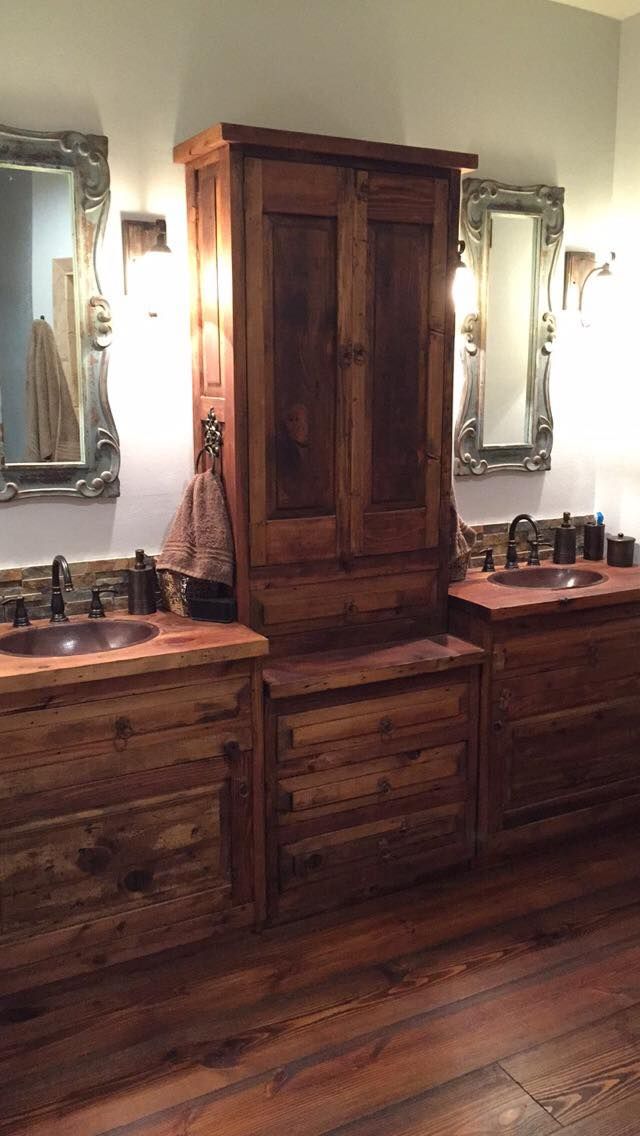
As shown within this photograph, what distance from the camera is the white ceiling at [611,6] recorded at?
334 cm

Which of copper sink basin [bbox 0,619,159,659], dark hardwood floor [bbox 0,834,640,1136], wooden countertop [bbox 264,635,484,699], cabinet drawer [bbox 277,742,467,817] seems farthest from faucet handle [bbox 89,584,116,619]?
dark hardwood floor [bbox 0,834,640,1136]

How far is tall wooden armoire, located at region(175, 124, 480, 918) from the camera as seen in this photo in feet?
8.65

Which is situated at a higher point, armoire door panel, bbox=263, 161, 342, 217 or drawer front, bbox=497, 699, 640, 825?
armoire door panel, bbox=263, 161, 342, 217

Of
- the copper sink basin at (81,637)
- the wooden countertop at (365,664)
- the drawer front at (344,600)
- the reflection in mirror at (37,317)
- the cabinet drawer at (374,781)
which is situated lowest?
the cabinet drawer at (374,781)

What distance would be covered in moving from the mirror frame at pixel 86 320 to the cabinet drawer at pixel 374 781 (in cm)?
100

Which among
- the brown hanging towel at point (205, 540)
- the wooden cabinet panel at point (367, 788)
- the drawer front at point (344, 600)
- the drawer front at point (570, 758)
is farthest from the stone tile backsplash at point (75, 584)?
the drawer front at point (570, 758)

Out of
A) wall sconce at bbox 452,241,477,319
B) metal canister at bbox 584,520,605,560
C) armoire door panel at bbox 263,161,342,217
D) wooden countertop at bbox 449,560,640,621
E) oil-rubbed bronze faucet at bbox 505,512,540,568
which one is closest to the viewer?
armoire door panel at bbox 263,161,342,217

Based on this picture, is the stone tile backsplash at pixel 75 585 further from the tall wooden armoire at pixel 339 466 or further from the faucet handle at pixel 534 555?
the faucet handle at pixel 534 555

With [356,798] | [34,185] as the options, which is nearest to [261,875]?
[356,798]

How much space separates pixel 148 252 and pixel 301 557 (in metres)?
0.94

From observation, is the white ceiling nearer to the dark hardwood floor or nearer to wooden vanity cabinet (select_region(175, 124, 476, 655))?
wooden vanity cabinet (select_region(175, 124, 476, 655))

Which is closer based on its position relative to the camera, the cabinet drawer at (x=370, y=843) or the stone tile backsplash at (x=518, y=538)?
the cabinet drawer at (x=370, y=843)

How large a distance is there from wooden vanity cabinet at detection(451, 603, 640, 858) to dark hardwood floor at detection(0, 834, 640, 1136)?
0.30 metres

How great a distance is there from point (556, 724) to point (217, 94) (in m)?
2.14
